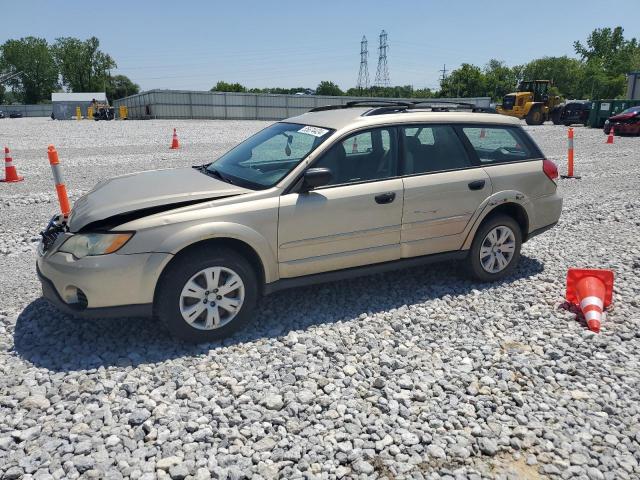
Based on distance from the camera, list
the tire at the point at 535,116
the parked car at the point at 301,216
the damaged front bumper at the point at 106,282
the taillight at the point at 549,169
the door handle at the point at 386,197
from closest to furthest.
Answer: the damaged front bumper at the point at 106,282 < the parked car at the point at 301,216 < the door handle at the point at 386,197 < the taillight at the point at 549,169 < the tire at the point at 535,116

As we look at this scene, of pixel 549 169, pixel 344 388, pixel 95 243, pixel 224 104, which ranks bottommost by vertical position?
pixel 344 388

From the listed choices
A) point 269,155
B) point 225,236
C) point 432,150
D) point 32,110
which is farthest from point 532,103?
point 32,110

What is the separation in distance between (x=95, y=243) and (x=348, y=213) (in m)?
1.98

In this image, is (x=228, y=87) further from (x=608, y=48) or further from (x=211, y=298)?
(x=211, y=298)

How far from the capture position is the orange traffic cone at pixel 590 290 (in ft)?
14.8

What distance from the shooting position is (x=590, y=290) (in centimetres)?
467

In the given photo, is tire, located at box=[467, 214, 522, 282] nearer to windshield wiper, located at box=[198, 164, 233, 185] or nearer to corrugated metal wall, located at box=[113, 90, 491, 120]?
windshield wiper, located at box=[198, 164, 233, 185]

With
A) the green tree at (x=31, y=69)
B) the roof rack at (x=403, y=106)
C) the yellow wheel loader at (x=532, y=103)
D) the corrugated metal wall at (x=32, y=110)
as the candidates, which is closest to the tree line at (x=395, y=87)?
the green tree at (x=31, y=69)

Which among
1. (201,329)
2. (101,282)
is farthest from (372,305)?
(101,282)

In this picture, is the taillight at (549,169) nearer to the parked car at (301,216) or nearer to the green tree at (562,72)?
the parked car at (301,216)

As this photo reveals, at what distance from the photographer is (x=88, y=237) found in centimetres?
372

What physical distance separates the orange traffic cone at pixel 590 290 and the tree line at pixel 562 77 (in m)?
82.0

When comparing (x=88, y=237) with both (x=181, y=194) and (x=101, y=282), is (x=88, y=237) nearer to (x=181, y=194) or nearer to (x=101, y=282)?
(x=101, y=282)

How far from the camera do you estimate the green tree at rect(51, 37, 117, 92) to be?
119500 millimetres
